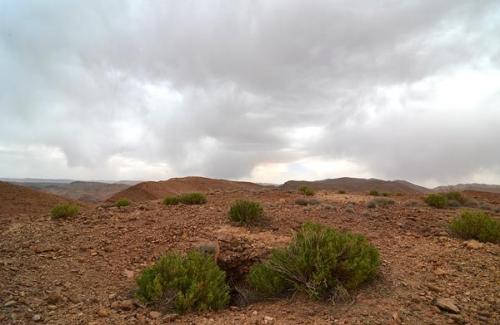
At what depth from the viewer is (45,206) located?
701 inches

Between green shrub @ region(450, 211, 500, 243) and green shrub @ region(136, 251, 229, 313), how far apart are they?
5.07 m

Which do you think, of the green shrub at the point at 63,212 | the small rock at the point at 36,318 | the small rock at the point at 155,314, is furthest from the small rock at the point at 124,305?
the green shrub at the point at 63,212

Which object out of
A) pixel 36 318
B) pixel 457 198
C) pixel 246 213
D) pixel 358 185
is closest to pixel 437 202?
pixel 457 198

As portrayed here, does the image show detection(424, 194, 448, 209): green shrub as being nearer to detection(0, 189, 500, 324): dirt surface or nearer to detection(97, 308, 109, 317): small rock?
detection(0, 189, 500, 324): dirt surface

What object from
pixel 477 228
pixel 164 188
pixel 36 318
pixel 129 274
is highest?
pixel 164 188

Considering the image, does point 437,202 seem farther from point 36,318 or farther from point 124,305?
point 36,318

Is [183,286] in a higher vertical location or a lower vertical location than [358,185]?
lower

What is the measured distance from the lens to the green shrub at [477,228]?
736 cm

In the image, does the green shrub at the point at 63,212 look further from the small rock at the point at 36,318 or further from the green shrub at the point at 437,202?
the green shrub at the point at 437,202

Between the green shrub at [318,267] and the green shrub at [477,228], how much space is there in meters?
3.06

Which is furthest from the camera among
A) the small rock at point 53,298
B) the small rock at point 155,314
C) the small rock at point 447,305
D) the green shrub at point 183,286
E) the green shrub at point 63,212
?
the green shrub at point 63,212

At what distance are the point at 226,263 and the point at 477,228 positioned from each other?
491 centimetres

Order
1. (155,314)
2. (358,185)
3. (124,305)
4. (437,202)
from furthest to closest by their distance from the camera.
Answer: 1. (358,185)
2. (437,202)
3. (124,305)
4. (155,314)

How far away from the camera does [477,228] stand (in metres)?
7.53
